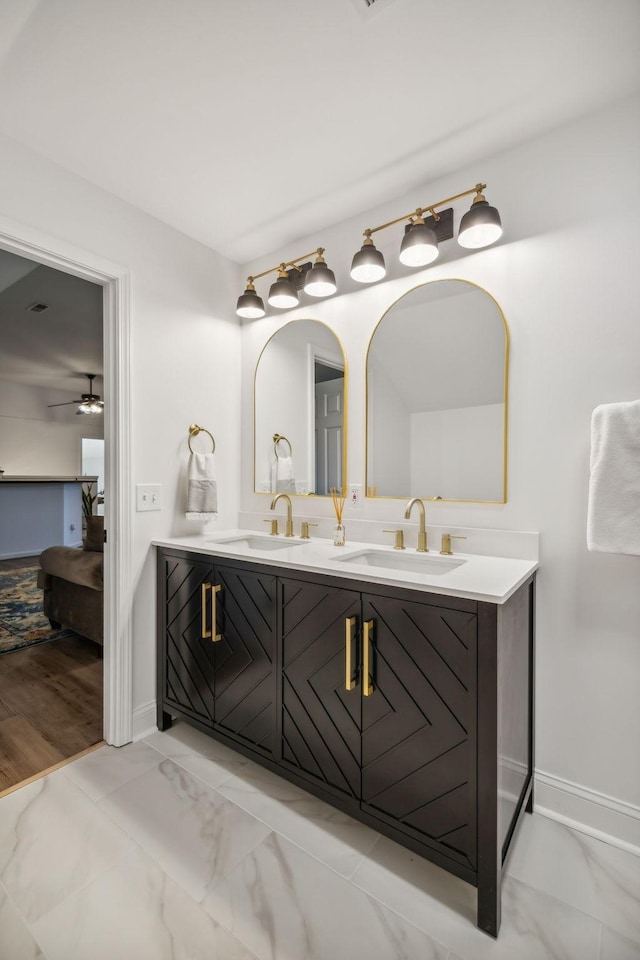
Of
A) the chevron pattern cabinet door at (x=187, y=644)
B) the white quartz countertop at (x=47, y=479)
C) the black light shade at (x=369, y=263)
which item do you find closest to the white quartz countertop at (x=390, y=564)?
the chevron pattern cabinet door at (x=187, y=644)

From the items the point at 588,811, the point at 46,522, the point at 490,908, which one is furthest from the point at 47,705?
the point at 46,522

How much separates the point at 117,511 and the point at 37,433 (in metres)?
5.83

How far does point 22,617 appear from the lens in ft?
12.4

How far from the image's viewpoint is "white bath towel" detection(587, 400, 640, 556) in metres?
1.32

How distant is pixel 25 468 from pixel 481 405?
273 inches

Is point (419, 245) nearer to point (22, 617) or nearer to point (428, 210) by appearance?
point (428, 210)

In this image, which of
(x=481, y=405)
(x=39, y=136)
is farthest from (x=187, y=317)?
(x=481, y=405)

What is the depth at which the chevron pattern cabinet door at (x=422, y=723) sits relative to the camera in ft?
3.99

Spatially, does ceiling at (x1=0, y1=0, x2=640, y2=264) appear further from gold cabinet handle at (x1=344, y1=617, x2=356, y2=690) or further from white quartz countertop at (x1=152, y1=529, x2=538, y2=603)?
gold cabinet handle at (x1=344, y1=617, x2=356, y2=690)

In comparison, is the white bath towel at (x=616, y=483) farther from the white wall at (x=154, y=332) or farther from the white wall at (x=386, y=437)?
the white wall at (x=154, y=332)

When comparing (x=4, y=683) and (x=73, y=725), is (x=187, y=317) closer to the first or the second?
(x=73, y=725)

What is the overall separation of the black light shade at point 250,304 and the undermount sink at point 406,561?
139 centimetres

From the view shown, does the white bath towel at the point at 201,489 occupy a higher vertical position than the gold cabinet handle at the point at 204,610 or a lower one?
higher

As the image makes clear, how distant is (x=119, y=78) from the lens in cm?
142
